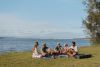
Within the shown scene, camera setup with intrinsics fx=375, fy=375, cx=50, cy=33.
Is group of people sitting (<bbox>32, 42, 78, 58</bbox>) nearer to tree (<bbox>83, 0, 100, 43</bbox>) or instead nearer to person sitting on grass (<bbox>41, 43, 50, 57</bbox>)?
person sitting on grass (<bbox>41, 43, 50, 57</bbox>)

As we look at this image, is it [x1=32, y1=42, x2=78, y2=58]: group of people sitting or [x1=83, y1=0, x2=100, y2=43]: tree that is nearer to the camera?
[x1=32, y1=42, x2=78, y2=58]: group of people sitting

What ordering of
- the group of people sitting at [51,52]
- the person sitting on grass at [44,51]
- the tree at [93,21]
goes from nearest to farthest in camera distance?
the person sitting on grass at [44,51] → the group of people sitting at [51,52] → the tree at [93,21]

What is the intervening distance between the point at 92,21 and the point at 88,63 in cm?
2928

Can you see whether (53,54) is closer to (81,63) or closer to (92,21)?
(81,63)

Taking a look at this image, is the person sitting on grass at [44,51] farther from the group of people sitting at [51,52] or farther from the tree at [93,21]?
the tree at [93,21]

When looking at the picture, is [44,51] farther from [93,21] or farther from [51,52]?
[93,21]

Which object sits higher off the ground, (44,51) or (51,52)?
(44,51)

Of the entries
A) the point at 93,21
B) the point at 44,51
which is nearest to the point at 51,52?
the point at 44,51

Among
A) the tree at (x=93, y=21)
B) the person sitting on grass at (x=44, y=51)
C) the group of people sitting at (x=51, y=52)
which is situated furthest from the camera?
the tree at (x=93, y=21)

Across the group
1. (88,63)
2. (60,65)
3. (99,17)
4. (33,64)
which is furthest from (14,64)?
(99,17)

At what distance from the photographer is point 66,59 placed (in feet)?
113

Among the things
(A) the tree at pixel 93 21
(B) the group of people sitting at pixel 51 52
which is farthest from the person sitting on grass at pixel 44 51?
(A) the tree at pixel 93 21

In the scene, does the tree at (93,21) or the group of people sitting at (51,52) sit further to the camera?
the tree at (93,21)

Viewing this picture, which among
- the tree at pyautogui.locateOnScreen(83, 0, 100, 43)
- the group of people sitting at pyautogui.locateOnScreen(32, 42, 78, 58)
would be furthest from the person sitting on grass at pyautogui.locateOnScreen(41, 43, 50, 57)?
the tree at pyautogui.locateOnScreen(83, 0, 100, 43)
